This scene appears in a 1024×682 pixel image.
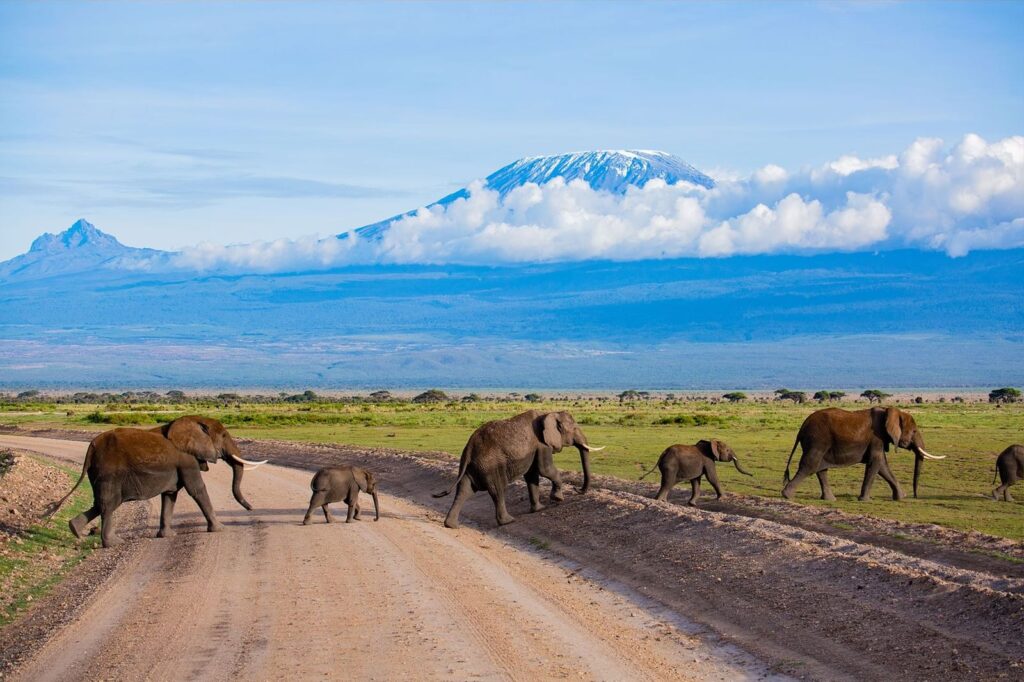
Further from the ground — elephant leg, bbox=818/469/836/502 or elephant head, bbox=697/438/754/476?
elephant head, bbox=697/438/754/476

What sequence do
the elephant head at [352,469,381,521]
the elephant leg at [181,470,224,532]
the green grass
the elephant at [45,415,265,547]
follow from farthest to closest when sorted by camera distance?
the elephant head at [352,469,381,521] → the elephant leg at [181,470,224,532] → the elephant at [45,415,265,547] → the green grass

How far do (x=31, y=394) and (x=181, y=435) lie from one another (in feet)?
429

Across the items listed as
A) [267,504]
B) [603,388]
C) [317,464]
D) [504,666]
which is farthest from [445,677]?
[603,388]

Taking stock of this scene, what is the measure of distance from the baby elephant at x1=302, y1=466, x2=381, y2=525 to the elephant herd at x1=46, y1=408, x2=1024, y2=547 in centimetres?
2

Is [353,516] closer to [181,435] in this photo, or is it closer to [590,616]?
[181,435]

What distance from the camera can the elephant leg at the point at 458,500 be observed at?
23.1 meters

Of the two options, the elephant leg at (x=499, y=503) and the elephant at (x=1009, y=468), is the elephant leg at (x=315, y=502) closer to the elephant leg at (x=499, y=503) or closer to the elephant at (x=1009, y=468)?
the elephant leg at (x=499, y=503)

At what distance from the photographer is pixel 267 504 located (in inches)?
1038

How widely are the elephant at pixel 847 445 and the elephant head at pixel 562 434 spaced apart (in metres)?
Answer: 3.72

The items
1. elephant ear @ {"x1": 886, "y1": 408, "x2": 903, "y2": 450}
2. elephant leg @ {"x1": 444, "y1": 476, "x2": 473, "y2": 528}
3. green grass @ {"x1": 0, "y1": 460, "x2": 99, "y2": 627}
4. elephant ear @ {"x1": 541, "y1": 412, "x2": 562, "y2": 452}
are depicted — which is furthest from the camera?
elephant ear @ {"x1": 886, "y1": 408, "x2": 903, "y2": 450}

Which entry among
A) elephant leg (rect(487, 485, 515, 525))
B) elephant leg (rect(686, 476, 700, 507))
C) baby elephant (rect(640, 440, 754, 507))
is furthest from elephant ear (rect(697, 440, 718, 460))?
elephant leg (rect(487, 485, 515, 525))

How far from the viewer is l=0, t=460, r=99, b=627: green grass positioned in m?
17.5

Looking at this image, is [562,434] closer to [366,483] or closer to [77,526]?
[366,483]

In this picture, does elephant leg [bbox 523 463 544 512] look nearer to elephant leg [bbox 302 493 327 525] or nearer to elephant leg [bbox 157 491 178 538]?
elephant leg [bbox 302 493 327 525]
